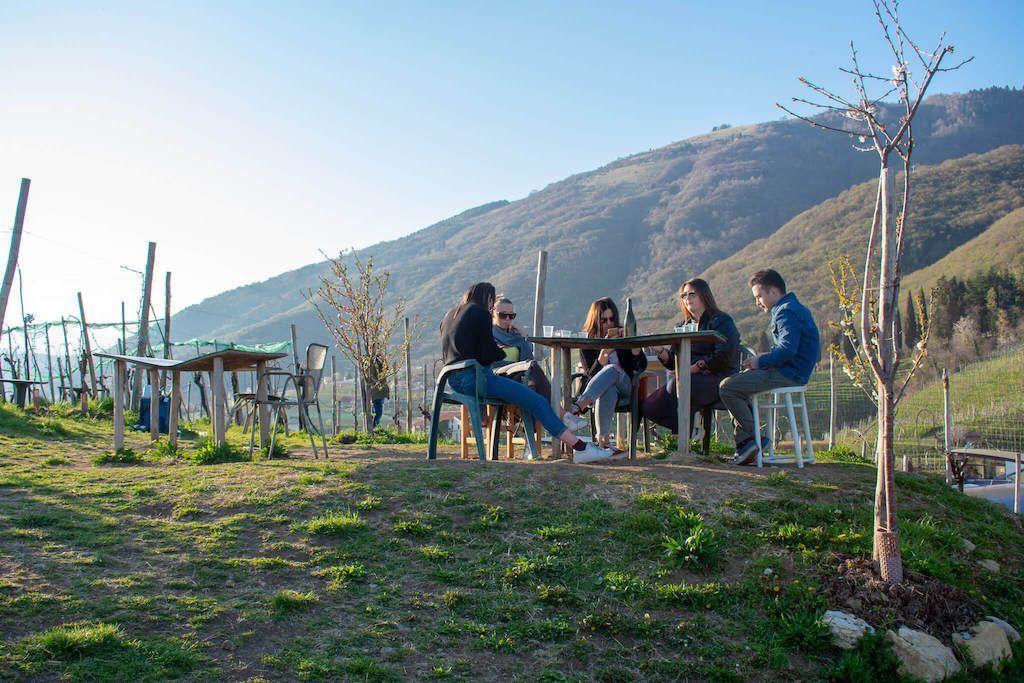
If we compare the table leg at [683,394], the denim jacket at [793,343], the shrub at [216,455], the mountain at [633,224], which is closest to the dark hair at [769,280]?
the denim jacket at [793,343]

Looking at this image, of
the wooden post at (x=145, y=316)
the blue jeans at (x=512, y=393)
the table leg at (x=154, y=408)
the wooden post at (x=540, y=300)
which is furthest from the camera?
the wooden post at (x=145, y=316)

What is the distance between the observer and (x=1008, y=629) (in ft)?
12.0

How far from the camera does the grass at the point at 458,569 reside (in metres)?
3.14

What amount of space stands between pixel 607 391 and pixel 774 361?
134cm

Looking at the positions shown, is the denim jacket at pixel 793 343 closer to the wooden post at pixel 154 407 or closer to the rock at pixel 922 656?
the rock at pixel 922 656

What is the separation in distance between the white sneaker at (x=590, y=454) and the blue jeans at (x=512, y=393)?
0.93 feet

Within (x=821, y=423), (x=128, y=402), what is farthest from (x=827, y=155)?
(x=128, y=402)

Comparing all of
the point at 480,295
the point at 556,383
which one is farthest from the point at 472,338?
the point at 556,383

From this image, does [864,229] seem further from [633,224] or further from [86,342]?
[86,342]

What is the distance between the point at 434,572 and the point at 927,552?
2648 mm

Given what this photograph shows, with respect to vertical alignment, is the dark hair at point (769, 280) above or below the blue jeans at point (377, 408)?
above

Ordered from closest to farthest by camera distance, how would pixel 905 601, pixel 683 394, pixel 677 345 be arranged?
pixel 905 601 → pixel 683 394 → pixel 677 345

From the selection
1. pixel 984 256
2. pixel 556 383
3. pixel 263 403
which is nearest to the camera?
pixel 556 383

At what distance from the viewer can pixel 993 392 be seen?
21.2 metres
